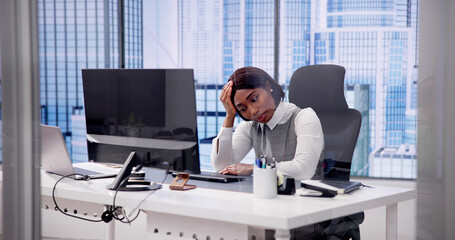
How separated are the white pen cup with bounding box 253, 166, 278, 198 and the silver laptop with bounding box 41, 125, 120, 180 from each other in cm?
78

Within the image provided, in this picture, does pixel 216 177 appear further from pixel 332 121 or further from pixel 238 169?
pixel 332 121

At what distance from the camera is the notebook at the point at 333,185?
64.5 inches

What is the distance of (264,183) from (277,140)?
1.08ft

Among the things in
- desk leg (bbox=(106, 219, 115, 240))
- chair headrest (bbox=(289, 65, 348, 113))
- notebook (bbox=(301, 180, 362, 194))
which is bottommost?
desk leg (bbox=(106, 219, 115, 240))

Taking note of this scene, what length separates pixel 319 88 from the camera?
6.14 feet

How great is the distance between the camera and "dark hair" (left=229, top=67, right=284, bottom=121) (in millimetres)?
1884

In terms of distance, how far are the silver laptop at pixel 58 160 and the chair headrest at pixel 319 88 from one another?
0.89 m

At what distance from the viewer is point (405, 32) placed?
1340mm

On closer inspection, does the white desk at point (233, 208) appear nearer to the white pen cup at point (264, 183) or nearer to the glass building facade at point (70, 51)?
the white pen cup at point (264, 183)

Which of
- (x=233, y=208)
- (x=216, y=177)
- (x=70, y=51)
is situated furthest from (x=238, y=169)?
(x=70, y=51)

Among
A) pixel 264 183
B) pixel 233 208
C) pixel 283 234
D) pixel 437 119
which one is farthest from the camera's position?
pixel 264 183

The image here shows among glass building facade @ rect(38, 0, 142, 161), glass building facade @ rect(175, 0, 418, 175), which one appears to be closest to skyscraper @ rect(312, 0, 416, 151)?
glass building facade @ rect(175, 0, 418, 175)

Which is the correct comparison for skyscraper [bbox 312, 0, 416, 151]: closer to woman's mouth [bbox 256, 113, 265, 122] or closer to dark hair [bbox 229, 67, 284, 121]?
dark hair [bbox 229, 67, 284, 121]

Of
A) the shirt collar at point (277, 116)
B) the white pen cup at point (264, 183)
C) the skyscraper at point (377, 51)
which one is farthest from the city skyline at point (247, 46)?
the white pen cup at point (264, 183)
